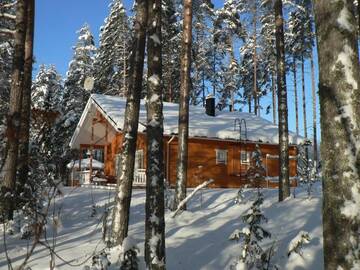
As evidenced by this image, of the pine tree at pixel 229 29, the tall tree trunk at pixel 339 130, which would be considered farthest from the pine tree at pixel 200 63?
the tall tree trunk at pixel 339 130

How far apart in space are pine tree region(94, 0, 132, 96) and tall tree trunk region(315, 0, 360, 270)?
39.0 m

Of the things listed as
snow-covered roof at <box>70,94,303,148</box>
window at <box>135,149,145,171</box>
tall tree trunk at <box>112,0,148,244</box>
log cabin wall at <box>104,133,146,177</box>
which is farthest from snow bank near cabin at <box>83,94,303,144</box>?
tall tree trunk at <box>112,0,148,244</box>

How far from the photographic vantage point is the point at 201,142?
2517 centimetres

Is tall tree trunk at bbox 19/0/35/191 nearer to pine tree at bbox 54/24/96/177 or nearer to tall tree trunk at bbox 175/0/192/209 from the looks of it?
tall tree trunk at bbox 175/0/192/209

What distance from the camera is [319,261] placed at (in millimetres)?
7125

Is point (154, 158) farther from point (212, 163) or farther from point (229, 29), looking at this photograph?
point (229, 29)

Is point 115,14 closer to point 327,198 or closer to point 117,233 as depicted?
point 117,233

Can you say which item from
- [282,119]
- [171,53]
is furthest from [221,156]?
[171,53]

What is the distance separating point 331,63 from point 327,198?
120 centimetres

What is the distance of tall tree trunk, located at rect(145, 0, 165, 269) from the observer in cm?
629

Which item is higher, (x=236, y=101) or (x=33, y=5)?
(x=236, y=101)

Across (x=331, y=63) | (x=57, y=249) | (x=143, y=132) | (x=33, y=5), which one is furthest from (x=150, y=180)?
(x=143, y=132)

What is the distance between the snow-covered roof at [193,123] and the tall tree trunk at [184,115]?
859 centimetres

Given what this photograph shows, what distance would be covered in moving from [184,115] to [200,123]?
12910 millimetres
